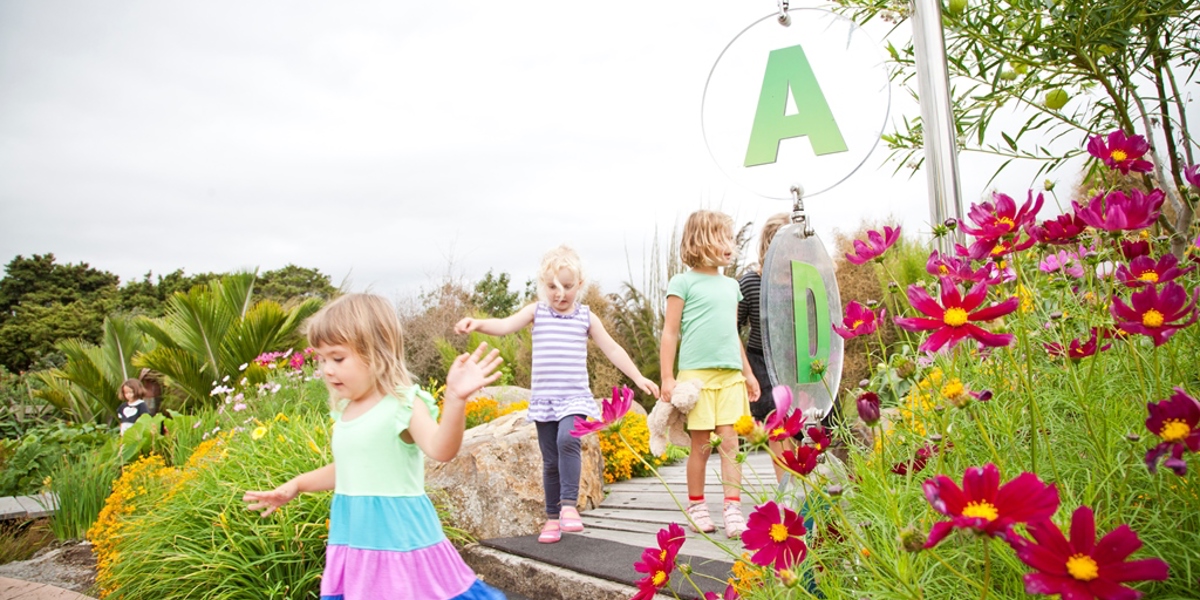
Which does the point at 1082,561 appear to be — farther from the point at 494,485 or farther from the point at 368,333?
the point at 494,485

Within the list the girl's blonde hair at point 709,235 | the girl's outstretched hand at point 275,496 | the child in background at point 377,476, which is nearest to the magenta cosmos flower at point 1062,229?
the child in background at point 377,476

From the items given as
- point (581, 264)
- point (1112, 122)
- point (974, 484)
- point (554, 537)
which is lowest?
point (554, 537)

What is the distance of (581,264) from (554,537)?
4.52ft

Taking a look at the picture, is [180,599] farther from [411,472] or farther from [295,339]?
[295,339]

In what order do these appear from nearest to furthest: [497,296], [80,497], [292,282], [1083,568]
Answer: [1083,568]
[80,497]
[497,296]
[292,282]

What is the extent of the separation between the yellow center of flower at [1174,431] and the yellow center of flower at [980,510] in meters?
0.24

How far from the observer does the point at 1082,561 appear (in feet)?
2.54

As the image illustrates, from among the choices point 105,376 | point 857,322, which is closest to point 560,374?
point 857,322

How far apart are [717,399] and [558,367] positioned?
0.83 meters

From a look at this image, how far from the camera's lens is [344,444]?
2279mm

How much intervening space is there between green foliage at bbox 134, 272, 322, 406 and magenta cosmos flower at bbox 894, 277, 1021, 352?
356 inches

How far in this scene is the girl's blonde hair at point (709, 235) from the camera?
3.53 metres

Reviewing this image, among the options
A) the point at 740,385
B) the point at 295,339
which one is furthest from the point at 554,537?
the point at 295,339

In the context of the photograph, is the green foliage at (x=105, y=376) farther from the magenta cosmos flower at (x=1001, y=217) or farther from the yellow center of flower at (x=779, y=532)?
the magenta cosmos flower at (x=1001, y=217)
